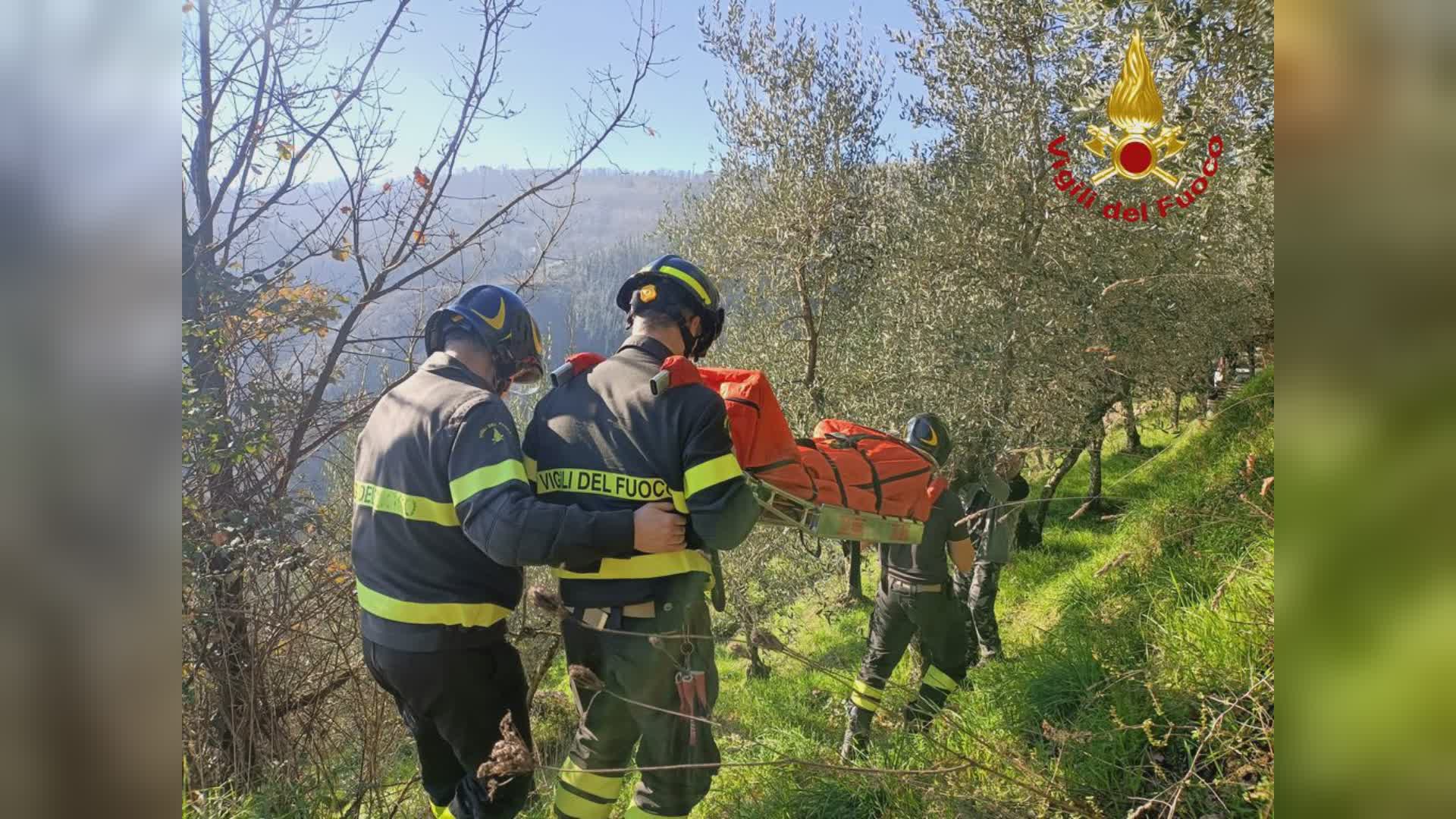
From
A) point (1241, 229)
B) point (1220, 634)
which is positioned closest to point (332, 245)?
point (1220, 634)

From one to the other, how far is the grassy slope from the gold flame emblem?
1570 millimetres

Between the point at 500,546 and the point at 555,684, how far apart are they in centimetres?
621

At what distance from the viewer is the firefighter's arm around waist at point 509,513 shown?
248 centimetres

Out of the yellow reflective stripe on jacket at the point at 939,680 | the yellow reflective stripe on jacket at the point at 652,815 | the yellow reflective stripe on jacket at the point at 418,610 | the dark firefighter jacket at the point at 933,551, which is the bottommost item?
the yellow reflective stripe on jacket at the point at 939,680

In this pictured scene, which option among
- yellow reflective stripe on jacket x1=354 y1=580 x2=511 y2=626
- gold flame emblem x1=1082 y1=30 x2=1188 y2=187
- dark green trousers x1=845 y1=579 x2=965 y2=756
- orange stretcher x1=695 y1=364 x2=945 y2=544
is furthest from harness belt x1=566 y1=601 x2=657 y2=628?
gold flame emblem x1=1082 y1=30 x2=1188 y2=187

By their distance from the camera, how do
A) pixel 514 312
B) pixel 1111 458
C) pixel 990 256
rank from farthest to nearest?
1. pixel 1111 458
2. pixel 990 256
3. pixel 514 312

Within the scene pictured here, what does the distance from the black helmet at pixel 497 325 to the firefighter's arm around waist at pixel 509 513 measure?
46cm

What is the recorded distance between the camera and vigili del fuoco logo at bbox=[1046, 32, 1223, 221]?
3455 millimetres

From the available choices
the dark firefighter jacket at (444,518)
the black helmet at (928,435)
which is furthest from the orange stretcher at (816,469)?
the black helmet at (928,435)

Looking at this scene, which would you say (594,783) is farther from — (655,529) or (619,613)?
(655,529)

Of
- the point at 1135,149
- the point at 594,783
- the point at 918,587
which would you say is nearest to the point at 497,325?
the point at 594,783

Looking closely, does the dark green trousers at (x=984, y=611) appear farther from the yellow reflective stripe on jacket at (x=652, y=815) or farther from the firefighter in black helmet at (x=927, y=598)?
the yellow reflective stripe on jacket at (x=652, y=815)
